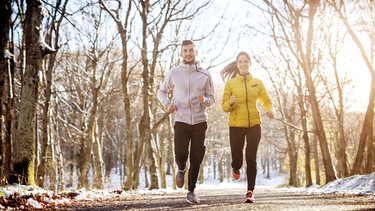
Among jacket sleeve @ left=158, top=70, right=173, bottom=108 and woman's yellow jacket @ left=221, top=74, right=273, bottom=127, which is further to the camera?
jacket sleeve @ left=158, top=70, right=173, bottom=108

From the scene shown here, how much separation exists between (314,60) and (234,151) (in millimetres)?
13372

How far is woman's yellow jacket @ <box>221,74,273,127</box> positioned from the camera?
4961mm

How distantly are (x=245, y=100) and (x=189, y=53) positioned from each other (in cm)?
102

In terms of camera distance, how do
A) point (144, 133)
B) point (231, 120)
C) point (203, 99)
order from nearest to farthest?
point (203, 99)
point (231, 120)
point (144, 133)

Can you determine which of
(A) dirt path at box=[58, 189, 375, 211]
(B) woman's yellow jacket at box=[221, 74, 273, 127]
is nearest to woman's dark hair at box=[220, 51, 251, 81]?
(B) woman's yellow jacket at box=[221, 74, 273, 127]

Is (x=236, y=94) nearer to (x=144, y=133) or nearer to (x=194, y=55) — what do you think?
(x=194, y=55)

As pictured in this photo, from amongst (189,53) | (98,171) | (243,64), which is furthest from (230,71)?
(98,171)

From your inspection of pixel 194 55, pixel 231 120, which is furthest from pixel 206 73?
pixel 231 120

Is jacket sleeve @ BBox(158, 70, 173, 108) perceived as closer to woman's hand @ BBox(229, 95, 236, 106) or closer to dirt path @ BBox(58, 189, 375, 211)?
woman's hand @ BBox(229, 95, 236, 106)

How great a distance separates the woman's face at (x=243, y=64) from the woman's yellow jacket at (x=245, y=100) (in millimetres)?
84

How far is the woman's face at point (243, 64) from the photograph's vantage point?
5141 millimetres

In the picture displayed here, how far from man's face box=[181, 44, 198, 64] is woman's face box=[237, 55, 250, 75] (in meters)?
0.66

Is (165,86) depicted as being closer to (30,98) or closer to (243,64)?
(243,64)

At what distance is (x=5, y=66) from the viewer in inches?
296
